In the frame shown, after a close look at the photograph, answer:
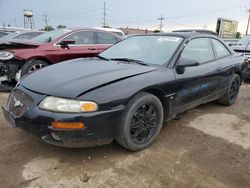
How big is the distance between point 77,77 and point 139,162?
1199 millimetres

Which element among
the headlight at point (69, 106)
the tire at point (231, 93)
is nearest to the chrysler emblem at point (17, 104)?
the headlight at point (69, 106)

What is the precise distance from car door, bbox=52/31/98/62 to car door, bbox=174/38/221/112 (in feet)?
10.8

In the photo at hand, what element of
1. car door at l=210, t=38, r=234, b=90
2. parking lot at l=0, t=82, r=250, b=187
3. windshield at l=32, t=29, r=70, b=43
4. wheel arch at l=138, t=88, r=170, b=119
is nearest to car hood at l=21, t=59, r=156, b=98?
wheel arch at l=138, t=88, r=170, b=119

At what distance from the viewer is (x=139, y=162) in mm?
2818

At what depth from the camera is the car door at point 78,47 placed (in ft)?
19.7

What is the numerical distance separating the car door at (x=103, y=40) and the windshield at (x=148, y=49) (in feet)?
8.94

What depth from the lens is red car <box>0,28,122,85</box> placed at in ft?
17.7

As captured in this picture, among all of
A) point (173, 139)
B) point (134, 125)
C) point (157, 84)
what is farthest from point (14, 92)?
point (173, 139)

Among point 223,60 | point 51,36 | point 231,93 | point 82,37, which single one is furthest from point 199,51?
point 51,36

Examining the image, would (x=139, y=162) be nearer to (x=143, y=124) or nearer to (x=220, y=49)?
(x=143, y=124)

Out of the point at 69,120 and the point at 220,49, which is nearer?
the point at 69,120

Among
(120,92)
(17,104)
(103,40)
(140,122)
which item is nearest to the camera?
(120,92)

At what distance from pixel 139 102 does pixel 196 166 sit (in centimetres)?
96

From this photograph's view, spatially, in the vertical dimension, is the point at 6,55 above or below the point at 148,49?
below
